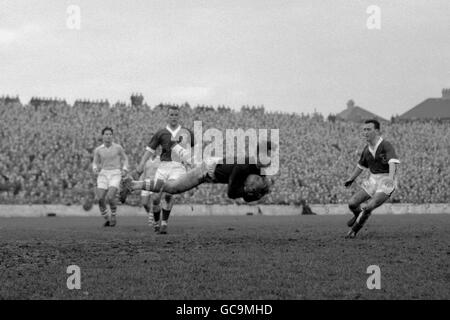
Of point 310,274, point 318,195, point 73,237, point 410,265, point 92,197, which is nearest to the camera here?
point 310,274

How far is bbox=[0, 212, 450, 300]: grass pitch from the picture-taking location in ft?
22.5

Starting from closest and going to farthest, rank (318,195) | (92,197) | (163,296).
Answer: (163,296)
(92,197)
(318,195)

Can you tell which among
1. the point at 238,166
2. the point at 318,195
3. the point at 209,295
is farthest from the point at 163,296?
the point at 318,195

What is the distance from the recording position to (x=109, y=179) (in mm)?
18812

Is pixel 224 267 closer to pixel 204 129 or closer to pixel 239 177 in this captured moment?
pixel 239 177

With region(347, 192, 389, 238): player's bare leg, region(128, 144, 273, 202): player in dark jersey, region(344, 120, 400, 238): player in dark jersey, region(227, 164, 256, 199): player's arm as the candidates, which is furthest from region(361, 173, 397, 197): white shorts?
region(227, 164, 256, 199): player's arm

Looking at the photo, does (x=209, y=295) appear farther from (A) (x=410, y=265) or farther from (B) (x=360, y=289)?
(A) (x=410, y=265)

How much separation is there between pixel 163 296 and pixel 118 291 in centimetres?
54

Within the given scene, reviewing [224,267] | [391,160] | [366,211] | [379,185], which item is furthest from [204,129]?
[224,267]

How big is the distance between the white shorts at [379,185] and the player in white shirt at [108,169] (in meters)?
7.05

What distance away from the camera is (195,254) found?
402 inches

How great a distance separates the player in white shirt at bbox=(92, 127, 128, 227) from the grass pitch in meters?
5.11

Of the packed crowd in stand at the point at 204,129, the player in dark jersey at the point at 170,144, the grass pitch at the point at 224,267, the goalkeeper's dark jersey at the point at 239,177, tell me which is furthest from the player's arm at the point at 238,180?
the packed crowd in stand at the point at 204,129

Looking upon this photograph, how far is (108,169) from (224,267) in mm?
10746
